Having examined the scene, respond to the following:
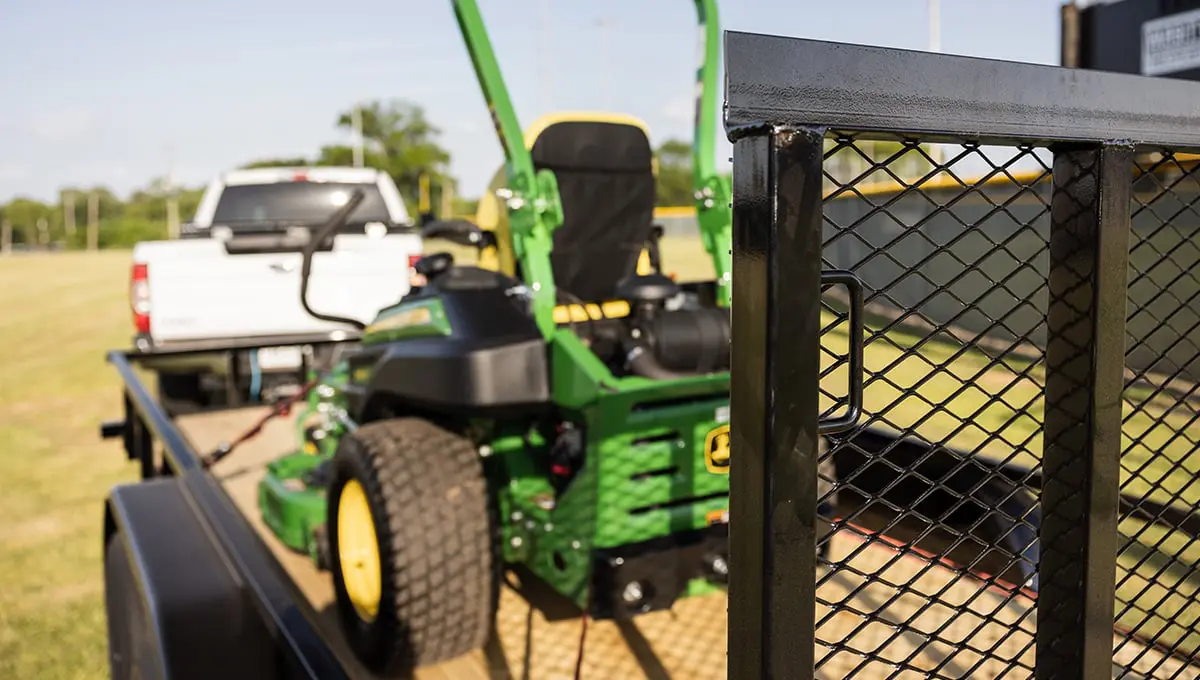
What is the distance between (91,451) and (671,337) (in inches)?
254

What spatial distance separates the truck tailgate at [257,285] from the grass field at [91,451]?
1217 mm

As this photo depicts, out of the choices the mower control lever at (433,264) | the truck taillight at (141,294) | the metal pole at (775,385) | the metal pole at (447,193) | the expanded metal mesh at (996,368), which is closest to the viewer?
the metal pole at (775,385)

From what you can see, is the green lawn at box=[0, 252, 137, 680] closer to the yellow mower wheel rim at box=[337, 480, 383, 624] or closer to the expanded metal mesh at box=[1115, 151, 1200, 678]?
the yellow mower wheel rim at box=[337, 480, 383, 624]

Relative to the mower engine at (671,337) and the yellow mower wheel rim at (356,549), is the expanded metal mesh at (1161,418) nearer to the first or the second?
the mower engine at (671,337)

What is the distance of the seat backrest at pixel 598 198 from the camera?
323 cm

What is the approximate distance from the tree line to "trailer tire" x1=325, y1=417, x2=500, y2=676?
23096 millimetres

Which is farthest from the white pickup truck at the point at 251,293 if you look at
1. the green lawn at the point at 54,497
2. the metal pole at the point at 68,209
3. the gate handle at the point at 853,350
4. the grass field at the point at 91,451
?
the metal pole at the point at 68,209

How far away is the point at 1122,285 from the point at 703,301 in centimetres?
237

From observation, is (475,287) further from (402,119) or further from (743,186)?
(402,119)

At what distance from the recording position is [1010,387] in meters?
1.16

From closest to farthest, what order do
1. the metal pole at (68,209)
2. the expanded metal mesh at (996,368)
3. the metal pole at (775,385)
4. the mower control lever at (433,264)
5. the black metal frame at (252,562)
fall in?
the metal pole at (775,385)
the expanded metal mesh at (996,368)
the black metal frame at (252,562)
the mower control lever at (433,264)
the metal pole at (68,209)

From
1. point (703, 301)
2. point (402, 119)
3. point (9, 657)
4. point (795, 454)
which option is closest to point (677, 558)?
point (703, 301)

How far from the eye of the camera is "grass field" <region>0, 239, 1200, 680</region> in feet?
3.89

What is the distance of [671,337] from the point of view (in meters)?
2.85
